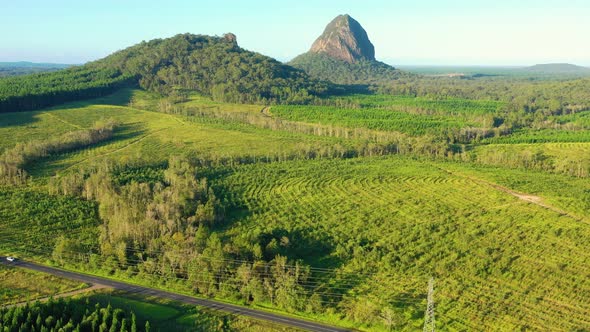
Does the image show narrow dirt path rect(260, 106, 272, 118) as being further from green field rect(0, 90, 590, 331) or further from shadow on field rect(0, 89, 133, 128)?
shadow on field rect(0, 89, 133, 128)

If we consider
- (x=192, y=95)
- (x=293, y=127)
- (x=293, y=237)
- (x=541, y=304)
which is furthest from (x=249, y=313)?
(x=192, y=95)

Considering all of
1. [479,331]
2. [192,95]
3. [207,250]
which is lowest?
[479,331]

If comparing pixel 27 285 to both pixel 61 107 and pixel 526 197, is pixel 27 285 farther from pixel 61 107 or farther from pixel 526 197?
pixel 61 107

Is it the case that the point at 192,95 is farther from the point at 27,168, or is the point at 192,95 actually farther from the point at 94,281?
the point at 94,281

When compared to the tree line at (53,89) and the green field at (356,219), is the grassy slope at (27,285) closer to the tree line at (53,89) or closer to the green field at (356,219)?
the green field at (356,219)

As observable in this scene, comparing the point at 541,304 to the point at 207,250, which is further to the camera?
the point at 207,250

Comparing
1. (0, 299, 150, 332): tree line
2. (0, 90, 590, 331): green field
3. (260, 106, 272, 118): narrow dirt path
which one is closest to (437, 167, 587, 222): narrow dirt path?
(0, 90, 590, 331): green field
